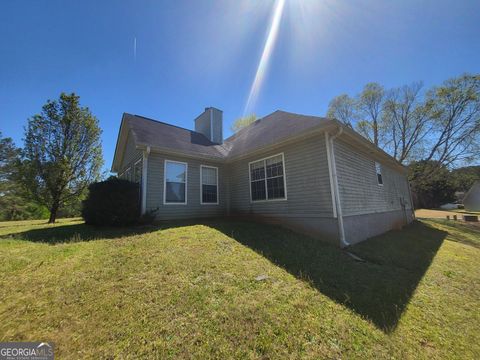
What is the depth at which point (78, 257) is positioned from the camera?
4.24 metres

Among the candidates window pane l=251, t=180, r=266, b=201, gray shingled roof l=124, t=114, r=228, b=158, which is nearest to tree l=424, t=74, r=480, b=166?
window pane l=251, t=180, r=266, b=201

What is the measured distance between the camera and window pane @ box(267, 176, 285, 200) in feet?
26.5

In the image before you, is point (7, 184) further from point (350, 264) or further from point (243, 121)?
point (350, 264)

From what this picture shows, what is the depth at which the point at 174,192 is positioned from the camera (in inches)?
356

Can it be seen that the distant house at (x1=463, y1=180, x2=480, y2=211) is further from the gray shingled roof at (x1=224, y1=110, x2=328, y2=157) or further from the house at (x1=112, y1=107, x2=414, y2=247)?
the gray shingled roof at (x1=224, y1=110, x2=328, y2=157)

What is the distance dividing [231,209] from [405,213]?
489 inches

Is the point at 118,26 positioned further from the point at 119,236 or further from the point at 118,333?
the point at 118,333

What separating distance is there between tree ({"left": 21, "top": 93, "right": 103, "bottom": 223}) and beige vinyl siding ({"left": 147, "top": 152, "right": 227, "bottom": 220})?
9.86 m

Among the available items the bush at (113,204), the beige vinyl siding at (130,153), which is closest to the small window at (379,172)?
the bush at (113,204)

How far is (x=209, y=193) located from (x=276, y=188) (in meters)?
3.53

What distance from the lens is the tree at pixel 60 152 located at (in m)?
13.6

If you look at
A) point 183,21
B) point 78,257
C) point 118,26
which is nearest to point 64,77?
point 118,26

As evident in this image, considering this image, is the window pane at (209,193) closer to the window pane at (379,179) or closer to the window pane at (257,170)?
the window pane at (257,170)

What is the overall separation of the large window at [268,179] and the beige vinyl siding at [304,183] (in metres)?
0.21
